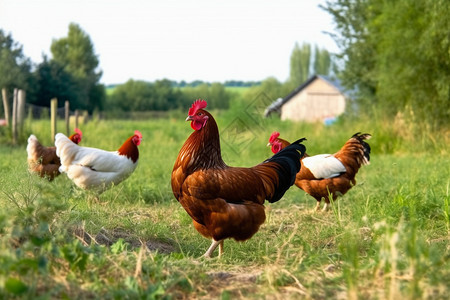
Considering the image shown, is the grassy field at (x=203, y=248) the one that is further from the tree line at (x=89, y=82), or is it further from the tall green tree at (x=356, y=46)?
the tree line at (x=89, y=82)

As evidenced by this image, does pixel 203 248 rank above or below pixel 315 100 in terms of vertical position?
below

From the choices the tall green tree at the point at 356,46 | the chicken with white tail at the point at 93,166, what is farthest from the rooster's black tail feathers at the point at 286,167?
the tall green tree at the point at 356,46

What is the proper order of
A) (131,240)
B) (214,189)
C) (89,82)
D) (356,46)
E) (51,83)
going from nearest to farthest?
(214,189), (131,240), (356,46), (51,83), (89,82)

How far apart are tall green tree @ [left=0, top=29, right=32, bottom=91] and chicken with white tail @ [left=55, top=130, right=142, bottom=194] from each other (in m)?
30.5

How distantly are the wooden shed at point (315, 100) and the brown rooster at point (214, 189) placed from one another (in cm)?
3791

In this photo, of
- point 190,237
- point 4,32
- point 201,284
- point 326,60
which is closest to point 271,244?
point 190,237

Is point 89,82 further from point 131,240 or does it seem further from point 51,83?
point 131,240

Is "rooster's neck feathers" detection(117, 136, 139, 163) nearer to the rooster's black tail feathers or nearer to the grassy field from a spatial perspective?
the grassy field

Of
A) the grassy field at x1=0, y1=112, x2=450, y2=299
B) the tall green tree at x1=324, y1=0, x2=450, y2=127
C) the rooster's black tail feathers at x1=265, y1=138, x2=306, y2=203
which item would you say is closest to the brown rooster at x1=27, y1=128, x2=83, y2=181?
the grassy field at x1=0, y1=112, x2=450, y2=299

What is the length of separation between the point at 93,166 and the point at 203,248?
109 inches

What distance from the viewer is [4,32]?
41.5 metres

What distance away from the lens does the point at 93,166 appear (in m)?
7.16

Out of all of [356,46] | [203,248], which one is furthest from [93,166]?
[356,46]

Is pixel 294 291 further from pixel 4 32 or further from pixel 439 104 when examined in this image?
pixel 4 32
